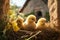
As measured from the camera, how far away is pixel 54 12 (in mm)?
3207

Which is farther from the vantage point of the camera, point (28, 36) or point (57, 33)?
point (57, 33)

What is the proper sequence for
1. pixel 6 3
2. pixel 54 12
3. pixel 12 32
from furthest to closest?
pixel 54 12
pixel 6 3
pixel 12 32

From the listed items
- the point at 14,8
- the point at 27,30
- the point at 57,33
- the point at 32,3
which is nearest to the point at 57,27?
the point at 57,33

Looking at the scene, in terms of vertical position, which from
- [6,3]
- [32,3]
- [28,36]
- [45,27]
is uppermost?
[32,3]

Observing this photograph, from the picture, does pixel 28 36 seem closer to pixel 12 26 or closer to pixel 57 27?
pixel 12 26

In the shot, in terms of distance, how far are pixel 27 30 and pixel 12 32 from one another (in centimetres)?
28

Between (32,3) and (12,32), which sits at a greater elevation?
(32,3)

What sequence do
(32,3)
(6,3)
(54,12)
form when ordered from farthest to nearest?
(32,3) < (54,12) < (6,3)

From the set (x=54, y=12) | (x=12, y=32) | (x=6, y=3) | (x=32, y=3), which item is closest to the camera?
(x=12, y=32)

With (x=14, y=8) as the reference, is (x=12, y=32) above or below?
below

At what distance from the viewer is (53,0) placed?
333cm

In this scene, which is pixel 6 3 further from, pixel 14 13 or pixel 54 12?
pixel 54 12

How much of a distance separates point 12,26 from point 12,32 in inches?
2.2

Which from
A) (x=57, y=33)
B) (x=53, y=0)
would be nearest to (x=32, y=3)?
(x=53, y=0)
